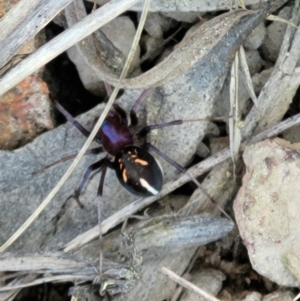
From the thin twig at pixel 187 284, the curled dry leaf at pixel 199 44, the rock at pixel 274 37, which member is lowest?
the thin twig at pixel 187 284

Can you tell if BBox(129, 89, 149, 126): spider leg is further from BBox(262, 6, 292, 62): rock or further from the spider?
BBox(262, 6, 292, 62): rock

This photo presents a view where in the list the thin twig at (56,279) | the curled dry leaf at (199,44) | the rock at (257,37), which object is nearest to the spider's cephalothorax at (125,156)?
the curled dry leaf at (199,44)

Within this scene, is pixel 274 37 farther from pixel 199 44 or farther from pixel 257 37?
pixel 199 44

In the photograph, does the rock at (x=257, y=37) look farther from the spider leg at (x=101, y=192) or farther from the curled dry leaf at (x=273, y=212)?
the spider leg at (x=101, y=192)

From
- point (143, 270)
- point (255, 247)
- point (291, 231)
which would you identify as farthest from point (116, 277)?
point (291, 231)

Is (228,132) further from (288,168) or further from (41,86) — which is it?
(41,86)

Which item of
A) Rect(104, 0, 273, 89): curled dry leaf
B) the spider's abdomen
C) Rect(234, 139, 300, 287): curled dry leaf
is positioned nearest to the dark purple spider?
the spider's abdomen

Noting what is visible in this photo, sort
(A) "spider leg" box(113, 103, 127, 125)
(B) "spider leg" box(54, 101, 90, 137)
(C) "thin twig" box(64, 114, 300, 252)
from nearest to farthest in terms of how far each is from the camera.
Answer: (C) "thin twig" box(64, 114, 300, 252), (B) "spider leg" box(54, 101, 90, 137), (A) "spider leg" box(113, 103, 127, 125)
